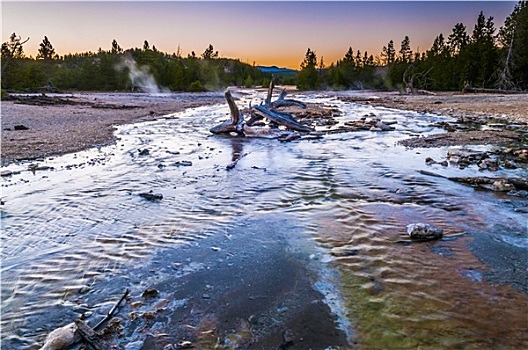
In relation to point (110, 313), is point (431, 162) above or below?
above

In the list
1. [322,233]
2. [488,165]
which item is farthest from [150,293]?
[488,165]

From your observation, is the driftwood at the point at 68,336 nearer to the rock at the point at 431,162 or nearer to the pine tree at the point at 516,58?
the rock at the point at 431,162

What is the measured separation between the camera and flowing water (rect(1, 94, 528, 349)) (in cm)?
296

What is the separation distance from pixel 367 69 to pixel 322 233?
330 ft

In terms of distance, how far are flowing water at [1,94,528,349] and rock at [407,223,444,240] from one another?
17 centimetres

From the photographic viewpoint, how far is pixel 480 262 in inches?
153

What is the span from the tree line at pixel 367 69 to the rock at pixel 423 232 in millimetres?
44305

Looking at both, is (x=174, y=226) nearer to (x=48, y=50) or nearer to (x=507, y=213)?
(x=507, y=213)

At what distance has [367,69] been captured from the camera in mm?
95438

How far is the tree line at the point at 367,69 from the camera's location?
45.4m

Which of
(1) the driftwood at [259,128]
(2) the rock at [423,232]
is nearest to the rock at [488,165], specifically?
(2) the rock at [423,232]

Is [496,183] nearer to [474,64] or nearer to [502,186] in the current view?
[502,186]

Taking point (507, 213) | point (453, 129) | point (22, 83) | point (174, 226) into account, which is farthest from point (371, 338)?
point (22, 83)

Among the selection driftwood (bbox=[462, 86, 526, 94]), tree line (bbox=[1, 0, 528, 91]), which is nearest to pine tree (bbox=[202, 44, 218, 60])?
tree line (bbox=[1, 0, 528, 91])
